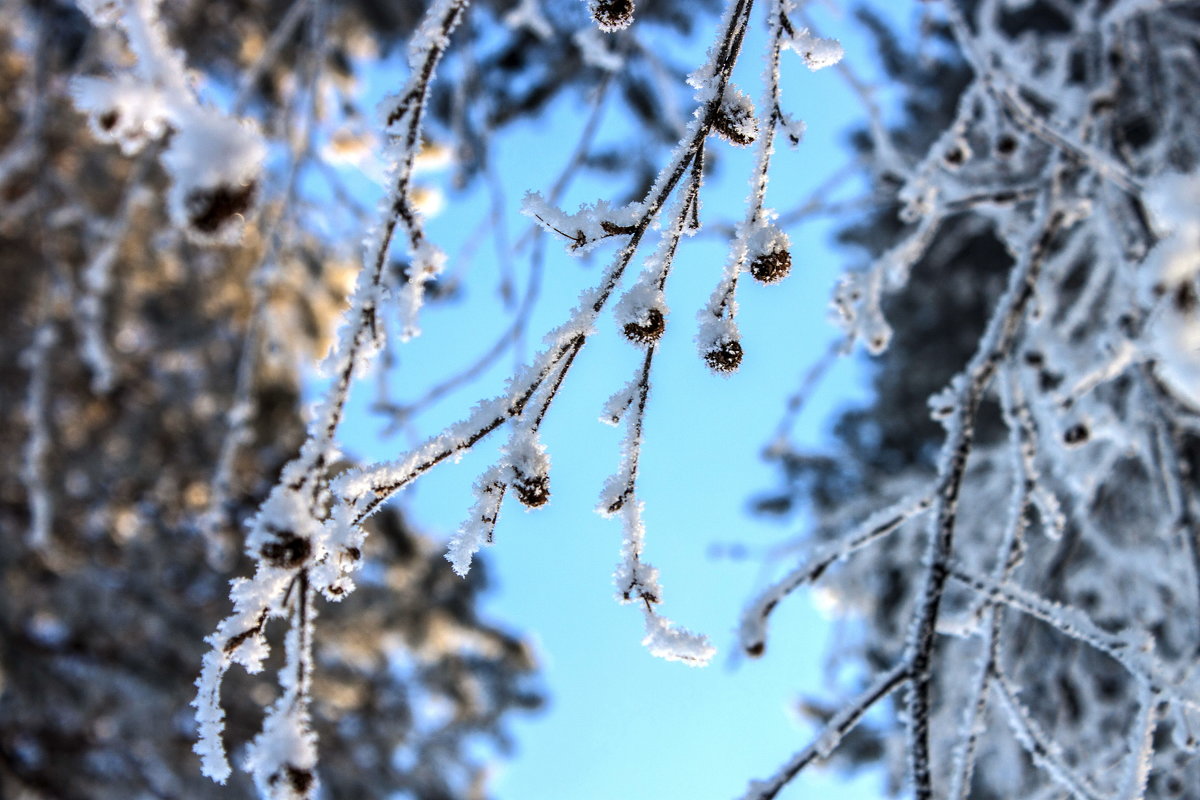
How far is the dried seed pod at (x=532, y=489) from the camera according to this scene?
83 cm

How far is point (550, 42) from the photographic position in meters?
4.70

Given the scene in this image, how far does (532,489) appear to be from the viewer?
2.74ft

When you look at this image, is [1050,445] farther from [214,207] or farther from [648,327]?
[214,207]

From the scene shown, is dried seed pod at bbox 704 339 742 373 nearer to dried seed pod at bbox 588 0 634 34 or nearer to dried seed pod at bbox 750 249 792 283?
dried seed pod at bbox 750 249 792 283

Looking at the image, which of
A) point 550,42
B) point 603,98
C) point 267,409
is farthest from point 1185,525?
point 267,409

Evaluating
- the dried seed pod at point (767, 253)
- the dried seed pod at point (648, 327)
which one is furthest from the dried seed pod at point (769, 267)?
the dried seed pod at point (648, 327)

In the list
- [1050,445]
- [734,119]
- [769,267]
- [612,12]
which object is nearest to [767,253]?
[769,267]

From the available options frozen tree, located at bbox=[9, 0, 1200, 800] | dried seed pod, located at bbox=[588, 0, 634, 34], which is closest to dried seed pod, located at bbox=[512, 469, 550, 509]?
frozen tree, located at bbox=[9, 0, 1200, 800]

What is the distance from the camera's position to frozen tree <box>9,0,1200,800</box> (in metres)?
0.78

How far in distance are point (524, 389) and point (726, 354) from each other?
0.20 metres

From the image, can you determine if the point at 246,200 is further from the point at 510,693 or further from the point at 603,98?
the point at 510,693

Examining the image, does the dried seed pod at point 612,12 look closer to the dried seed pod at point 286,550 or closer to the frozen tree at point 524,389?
the frozen tree at point 524,389

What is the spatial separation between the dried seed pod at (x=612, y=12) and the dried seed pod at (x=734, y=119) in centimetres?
12

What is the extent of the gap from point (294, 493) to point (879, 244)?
7.82 m
